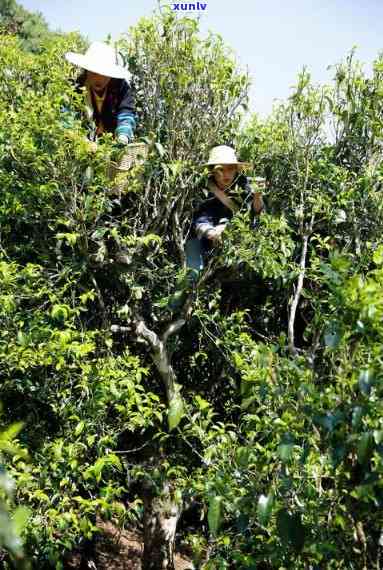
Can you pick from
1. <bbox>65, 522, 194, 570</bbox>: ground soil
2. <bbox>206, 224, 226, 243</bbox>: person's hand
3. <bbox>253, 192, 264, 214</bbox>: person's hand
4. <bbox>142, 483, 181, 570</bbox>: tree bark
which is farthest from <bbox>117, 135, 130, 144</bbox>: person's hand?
<bbox>65, 522, 194, 570</bbox>: ground soil

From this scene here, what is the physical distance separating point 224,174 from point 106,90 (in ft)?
3.30

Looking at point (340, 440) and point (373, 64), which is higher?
point (373, 64)

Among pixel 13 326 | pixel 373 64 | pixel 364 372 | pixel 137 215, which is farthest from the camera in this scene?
pixel 373 64

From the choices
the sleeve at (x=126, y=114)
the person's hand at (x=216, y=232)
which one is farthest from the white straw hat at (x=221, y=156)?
the sleeve at (x=126, y=114)

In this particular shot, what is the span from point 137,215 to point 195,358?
1.32 metres

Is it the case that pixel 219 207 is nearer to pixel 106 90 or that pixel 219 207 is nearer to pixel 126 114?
pixel 126 114

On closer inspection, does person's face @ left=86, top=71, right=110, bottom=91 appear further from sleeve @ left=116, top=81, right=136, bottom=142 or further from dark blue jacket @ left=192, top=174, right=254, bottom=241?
dark blue jacket @ left=192, top=174, right=254, bottom=241

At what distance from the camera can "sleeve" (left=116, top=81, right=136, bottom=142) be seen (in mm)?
4117

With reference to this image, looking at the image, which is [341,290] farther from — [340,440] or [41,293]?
[41,293]

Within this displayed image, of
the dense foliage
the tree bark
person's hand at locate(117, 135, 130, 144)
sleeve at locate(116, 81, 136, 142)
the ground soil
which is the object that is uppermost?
sleeve at locate(116, 81, 136, 142)

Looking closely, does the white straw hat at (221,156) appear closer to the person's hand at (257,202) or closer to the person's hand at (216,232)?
the person's hand at (257,202)

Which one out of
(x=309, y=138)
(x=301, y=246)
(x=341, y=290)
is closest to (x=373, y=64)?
(x=309, y=138)

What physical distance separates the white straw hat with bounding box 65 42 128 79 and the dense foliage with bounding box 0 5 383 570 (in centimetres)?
14

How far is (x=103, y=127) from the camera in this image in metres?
4.36
